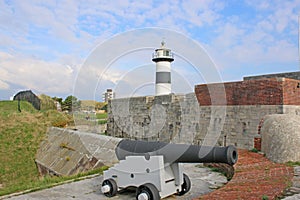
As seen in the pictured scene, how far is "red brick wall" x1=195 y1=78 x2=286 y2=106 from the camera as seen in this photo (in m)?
8.22

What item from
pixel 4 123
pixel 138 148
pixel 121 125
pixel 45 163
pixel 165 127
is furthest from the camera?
pixel 121 125

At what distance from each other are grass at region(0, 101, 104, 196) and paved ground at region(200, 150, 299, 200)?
7.25 meters

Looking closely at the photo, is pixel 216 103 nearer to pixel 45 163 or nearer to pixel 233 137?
pixel 233 137

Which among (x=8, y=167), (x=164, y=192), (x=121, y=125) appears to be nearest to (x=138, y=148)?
(x=164, y=192)

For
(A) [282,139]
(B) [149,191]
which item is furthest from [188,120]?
(B) [149,191]

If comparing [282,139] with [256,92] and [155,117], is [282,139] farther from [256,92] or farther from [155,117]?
[155,117]

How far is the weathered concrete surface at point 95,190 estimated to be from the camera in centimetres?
471

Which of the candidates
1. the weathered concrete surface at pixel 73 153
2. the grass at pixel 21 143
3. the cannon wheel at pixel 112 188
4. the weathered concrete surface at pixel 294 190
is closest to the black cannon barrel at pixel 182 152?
the cannon wheel at pixel 112 188

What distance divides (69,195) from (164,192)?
66.0 inches

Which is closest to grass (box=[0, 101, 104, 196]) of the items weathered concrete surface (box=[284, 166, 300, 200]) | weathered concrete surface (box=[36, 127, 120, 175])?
weathered concrete surface (box=[36, 127, 120, 175])

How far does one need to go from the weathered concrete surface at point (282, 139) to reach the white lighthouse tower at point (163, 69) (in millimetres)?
10290

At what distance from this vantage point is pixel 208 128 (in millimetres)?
10227

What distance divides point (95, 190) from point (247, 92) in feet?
19.0

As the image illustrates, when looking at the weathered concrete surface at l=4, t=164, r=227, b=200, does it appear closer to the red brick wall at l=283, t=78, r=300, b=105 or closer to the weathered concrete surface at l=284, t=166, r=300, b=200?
the weathered concrete surface at l=284, t=166, r=300, b=200
